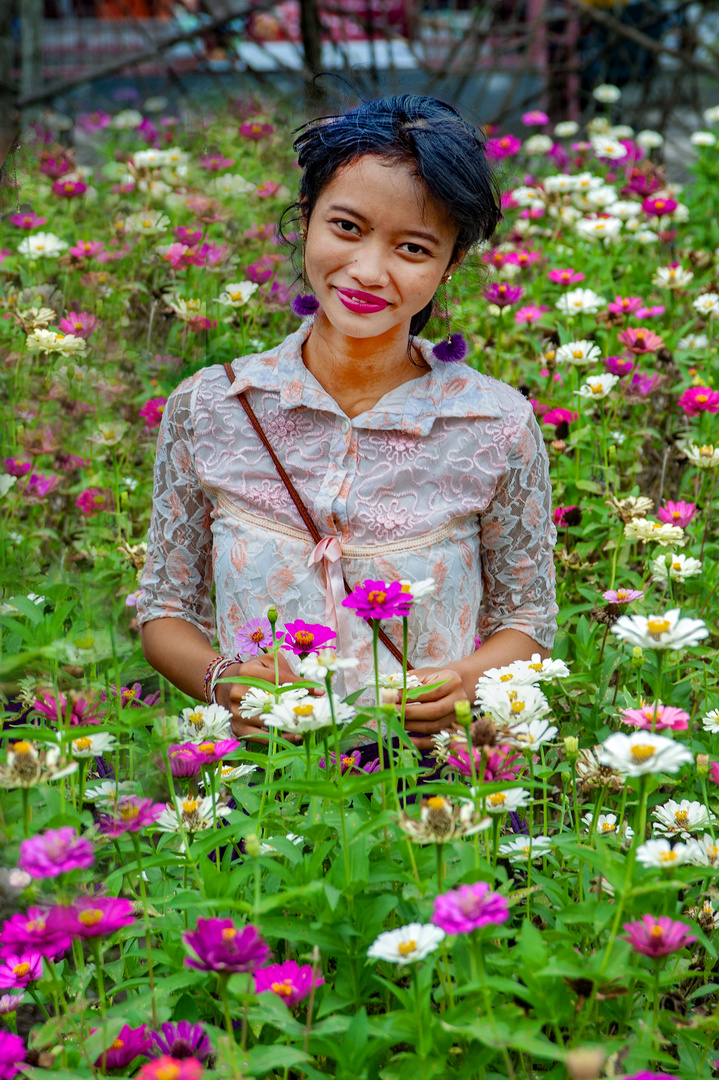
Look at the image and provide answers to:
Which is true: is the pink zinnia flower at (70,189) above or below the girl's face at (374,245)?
above

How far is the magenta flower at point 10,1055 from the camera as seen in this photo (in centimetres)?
89

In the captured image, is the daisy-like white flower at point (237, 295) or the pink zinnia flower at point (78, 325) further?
the daisy-like white flower at point (237, 295)

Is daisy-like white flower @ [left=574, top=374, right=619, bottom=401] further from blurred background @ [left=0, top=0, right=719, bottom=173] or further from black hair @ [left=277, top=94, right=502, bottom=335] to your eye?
blurred background @ [left=0, top=0, right=719, bottom=173]

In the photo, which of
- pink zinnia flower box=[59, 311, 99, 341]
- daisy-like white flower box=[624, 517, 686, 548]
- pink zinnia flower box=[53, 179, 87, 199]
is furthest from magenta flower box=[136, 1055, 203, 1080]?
pink zinnia flower box=[53, 179, 87, 199]

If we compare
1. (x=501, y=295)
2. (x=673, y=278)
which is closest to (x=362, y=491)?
(x=501, y=295)

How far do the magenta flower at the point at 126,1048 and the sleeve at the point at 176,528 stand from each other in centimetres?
94

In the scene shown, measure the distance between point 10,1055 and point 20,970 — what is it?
5.2 inches

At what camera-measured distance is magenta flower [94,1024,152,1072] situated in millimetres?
923

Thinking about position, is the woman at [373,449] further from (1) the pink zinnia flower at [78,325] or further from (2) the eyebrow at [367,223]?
(1) the pink zinnia flower at [78,325]

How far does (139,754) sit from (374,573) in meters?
0.42

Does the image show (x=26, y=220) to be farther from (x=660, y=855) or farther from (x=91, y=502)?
(x=660, y=855)

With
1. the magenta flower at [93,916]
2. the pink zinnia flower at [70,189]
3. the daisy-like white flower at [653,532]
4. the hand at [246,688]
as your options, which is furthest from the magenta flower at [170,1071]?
the pink zinnia flower at [70,189]

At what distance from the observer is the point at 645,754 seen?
35.1 inches

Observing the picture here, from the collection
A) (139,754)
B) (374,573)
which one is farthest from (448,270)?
(139,754)
